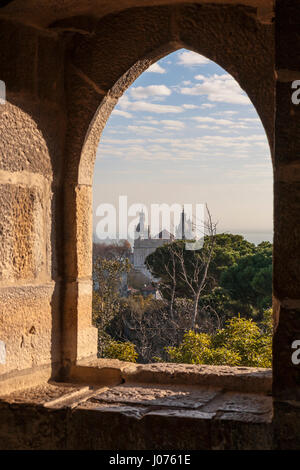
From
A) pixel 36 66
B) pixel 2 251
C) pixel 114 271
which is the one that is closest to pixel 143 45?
pixel 36 66

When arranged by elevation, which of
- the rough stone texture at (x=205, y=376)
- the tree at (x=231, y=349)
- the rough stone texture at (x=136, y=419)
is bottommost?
the tree at (x=231, y=349)

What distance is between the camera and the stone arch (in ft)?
8.01

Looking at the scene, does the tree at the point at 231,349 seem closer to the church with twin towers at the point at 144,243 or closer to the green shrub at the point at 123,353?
the green shrub at the point at 123,353

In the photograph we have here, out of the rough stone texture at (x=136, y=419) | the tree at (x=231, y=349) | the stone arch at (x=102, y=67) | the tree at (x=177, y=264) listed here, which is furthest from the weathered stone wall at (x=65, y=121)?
the tree at (x=177, y=264)

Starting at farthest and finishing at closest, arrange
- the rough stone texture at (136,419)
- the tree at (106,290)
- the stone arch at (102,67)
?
the tree at (106,290)
the stone arch at (102,67)
the rough stone texture at (136,419)

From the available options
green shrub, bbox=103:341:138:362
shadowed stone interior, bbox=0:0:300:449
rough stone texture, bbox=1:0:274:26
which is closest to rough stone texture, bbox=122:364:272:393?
shadowed stone interior, bbox=0:0:300:449

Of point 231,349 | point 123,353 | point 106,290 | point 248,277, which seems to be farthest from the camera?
point 248,277

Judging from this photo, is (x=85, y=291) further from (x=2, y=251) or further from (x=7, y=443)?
(x=7, y=443)

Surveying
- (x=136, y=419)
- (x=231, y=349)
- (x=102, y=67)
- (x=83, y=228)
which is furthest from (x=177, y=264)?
(x=136, y=419)

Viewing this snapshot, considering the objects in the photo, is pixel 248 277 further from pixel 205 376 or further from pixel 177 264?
pixel 205 376

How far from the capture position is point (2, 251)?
2.37m

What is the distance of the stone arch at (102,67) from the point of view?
2441 mm

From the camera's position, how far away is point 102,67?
264 cm
